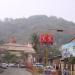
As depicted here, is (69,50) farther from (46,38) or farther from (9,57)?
(9,57)

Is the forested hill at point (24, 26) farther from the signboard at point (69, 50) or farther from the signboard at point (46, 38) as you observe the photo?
the signboard at point (69, 50)

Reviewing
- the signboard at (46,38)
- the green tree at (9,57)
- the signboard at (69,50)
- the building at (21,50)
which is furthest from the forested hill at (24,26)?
the signboard at (69,50)

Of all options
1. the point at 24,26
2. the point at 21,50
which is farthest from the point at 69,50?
the point at 24,26

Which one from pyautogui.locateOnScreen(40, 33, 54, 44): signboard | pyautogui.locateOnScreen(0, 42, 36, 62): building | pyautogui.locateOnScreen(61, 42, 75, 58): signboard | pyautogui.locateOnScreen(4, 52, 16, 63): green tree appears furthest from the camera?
pyautogui.locateOnScreen(4, 52, 16, 63): green tree

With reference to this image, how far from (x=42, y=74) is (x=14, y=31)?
325 ft

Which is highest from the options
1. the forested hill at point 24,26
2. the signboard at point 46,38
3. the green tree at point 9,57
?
the forested hill at point 24,26

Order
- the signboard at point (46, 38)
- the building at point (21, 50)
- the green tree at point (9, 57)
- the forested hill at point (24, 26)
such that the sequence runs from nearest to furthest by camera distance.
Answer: the signboard at point (46, 38)
the building at point (21, 50)
the green tree at point (9, 57)
the forested hill at point (24, 26)

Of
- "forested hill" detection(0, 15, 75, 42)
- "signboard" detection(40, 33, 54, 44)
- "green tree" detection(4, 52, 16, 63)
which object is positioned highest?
"forested hill" detection(0, 15, 75, 42)

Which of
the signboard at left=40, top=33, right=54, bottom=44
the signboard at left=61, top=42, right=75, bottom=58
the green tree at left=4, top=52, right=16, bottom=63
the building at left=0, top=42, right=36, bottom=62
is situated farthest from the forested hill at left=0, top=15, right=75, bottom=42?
the signboard at left=61, top=42, right=75, bottom=58

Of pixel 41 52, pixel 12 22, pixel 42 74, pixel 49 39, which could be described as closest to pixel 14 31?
→ pixel 12 22

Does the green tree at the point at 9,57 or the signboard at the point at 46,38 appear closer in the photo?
the signboard at the point at 46,38

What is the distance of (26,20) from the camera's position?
15450 centimetres

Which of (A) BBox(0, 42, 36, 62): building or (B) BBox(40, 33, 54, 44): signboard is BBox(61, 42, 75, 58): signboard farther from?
(A) BBox(0, 42, 36, 62): building

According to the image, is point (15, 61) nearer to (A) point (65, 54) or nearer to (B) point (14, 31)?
(B) point (14, 31)
